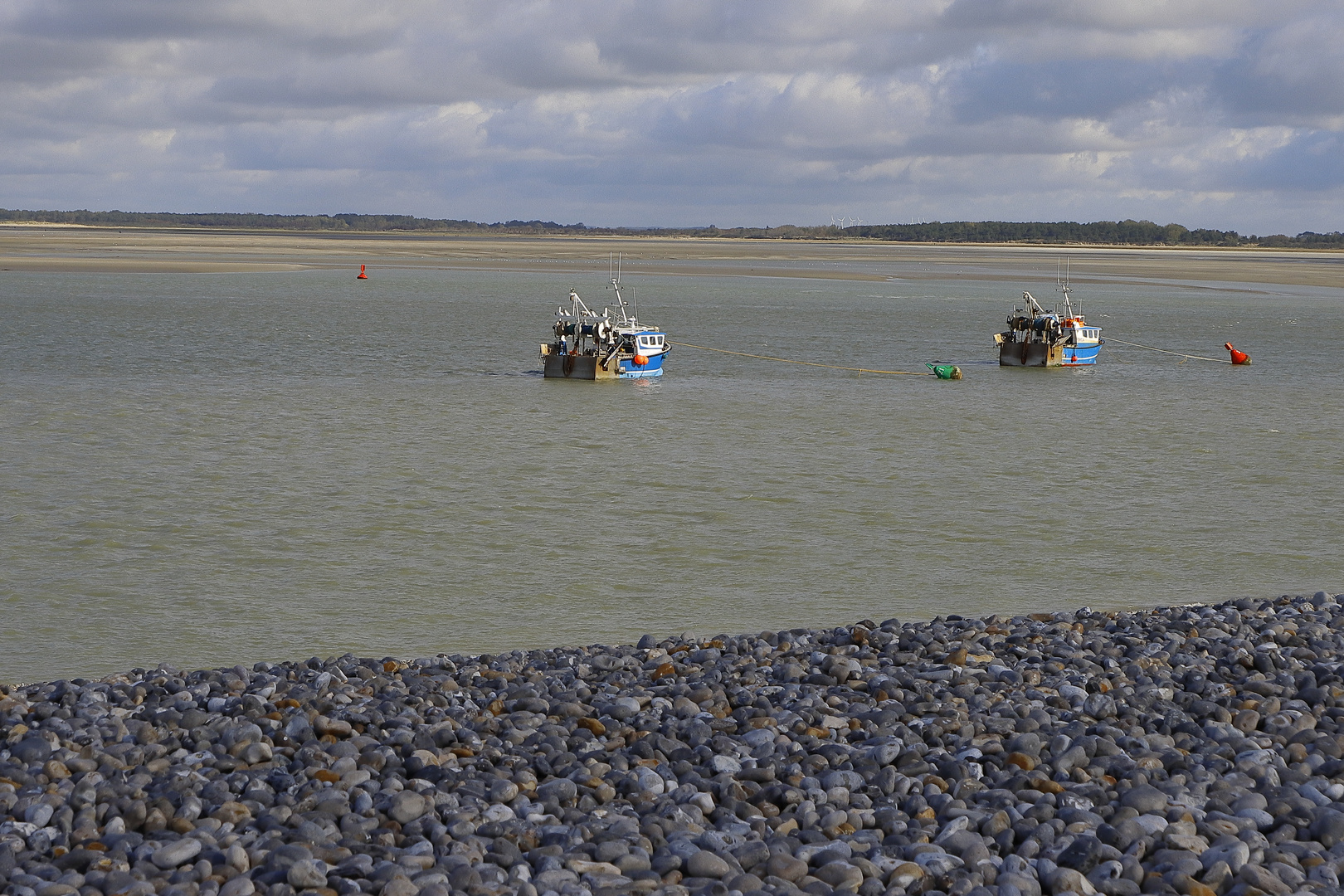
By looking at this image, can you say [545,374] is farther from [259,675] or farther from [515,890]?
[515,890]

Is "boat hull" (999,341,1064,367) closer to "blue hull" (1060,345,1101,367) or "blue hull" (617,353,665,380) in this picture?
"blue hull" (1060,345,1101,367)

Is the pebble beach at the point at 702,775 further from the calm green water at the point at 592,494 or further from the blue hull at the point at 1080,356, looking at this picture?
the blue hull at the point at 1080,356

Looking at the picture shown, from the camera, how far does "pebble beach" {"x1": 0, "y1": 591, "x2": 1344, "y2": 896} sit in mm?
7395

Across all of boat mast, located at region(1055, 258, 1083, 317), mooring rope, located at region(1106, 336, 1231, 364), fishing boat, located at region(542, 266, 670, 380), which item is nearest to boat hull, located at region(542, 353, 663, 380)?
fishing boat, located at region(542, 266, 670, 380)

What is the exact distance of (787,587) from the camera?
17.2 m

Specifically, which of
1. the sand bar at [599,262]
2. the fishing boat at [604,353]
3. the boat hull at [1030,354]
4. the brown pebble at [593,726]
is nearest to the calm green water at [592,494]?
the fishing boat at [604,353]

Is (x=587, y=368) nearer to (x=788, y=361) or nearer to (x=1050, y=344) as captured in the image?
(x=788, y=361)

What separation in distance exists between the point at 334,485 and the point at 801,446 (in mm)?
10585

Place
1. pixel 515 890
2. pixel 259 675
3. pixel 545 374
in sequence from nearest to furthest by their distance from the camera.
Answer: pixel 515 890
pixel 259 675
pixel 545 374

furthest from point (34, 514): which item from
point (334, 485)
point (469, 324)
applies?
point (469, 324)

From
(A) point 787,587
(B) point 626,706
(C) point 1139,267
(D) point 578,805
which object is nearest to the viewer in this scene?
(D) point 578,805

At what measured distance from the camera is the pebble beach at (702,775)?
24.3 feet

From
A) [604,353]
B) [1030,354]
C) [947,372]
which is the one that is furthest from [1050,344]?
[604,353]

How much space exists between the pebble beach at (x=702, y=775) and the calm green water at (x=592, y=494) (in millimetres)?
3692
